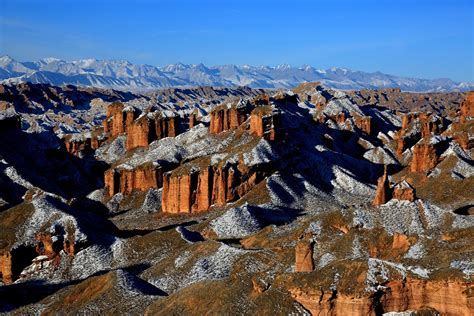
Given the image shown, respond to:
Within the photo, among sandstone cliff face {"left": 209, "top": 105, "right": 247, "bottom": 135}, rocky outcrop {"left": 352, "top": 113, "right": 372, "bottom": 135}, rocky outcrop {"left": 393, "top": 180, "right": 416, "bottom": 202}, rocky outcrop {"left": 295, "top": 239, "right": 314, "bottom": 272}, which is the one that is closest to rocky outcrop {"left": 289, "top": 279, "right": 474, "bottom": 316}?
rocky outcrop {"left": 295, "top": 239, "right": 314, "bottom": 272}

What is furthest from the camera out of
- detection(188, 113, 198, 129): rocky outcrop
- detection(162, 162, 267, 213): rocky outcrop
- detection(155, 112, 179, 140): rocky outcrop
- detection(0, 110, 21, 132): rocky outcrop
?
detection(188, 113, 198, 129): rocky outcrop

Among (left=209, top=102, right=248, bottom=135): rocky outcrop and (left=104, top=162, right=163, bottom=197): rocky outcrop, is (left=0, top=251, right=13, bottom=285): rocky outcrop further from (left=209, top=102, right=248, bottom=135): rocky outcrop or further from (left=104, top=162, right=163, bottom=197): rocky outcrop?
(left=209, top=102, right=248, bottom=135): rocky outcrop

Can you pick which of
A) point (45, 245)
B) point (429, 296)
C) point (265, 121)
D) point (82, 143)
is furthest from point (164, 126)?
point (429, 296)

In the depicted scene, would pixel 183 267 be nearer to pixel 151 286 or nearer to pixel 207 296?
pixel 151 286

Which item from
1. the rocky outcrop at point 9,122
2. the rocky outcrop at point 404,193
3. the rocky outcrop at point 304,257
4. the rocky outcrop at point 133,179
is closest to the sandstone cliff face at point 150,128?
the rocky outcrop at point 133,179

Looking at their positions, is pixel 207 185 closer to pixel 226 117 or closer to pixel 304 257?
pixel 226 117
